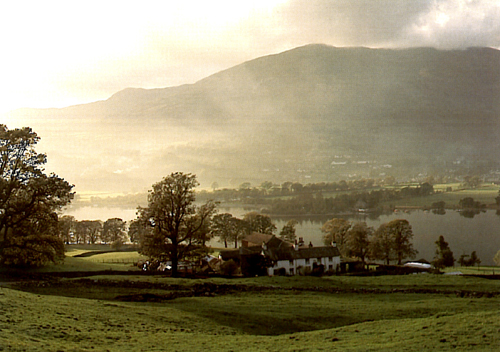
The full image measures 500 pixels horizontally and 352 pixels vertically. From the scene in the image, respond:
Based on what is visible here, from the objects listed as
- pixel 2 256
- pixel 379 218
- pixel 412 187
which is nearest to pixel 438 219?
pixel 379 218

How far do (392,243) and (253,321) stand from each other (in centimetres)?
5261

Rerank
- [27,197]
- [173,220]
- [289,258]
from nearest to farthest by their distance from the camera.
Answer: [27,197], [173,220], [289,258]

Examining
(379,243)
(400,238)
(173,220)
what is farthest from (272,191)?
(173,220)

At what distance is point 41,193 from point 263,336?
21554mm

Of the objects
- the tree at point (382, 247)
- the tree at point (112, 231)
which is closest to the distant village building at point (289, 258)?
the tree at point (382, 247)

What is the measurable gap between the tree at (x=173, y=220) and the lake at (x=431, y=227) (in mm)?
52850

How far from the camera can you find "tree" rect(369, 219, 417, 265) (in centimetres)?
6969

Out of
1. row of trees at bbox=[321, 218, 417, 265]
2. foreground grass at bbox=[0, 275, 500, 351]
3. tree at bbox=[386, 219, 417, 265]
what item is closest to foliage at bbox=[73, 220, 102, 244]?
row of trees at bbox=[321, 218, 417, 265]

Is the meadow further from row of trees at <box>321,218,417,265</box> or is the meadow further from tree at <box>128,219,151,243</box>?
row of trees at <box>321,218,417,265</box>

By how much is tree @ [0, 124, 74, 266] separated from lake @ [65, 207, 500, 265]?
214 ft

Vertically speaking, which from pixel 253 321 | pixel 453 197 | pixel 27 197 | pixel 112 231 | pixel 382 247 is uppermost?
pixel 453 197

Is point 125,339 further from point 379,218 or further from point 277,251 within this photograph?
point 379,218

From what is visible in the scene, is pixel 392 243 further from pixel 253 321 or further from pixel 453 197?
pixel 453 197

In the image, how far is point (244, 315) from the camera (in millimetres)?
24406
